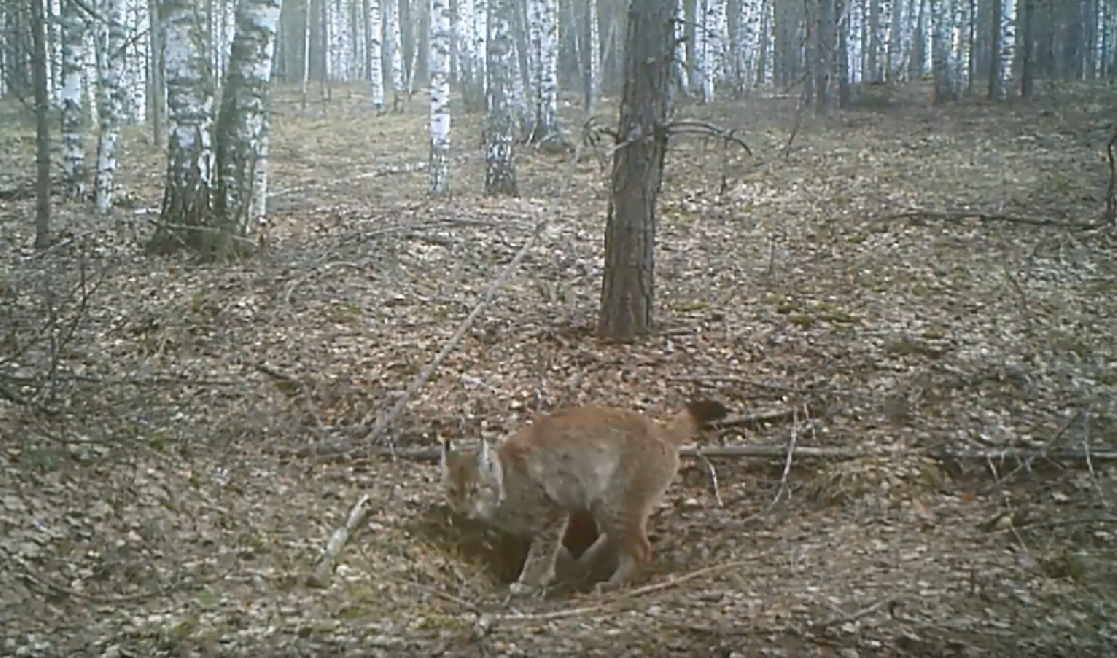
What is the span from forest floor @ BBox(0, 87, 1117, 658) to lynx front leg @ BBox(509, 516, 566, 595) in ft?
0.72

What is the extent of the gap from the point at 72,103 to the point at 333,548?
13.9 metres

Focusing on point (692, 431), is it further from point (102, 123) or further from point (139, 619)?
point (102, 123)

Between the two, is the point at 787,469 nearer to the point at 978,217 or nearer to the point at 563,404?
the point at 563,404

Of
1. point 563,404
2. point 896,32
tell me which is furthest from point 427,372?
point 896,32

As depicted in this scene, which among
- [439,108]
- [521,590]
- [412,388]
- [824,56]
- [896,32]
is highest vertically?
[896,32]

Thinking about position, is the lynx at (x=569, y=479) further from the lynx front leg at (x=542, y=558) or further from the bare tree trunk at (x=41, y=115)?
the bare tree trunk at (x=41, y=115)

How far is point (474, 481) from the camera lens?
7.39m

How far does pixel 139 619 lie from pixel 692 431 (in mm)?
3761

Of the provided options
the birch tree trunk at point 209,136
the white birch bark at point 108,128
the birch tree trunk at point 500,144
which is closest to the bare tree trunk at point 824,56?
the birch tree trunk at point 500,144

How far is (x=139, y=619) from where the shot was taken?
5.71 metres

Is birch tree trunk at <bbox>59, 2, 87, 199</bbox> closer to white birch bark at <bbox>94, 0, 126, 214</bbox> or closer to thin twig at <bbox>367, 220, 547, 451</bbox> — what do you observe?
white birch bark at <bbox>94, 0, 126, 214</bbox>

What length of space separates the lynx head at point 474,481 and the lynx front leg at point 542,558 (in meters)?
0.38

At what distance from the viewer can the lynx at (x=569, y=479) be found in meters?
7.41

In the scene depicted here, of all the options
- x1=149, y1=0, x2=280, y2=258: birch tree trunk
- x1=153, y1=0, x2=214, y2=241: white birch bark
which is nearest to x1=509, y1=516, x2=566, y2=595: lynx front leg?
x1=149, y1=0, x2=280, y2=258: birch tree trunk
